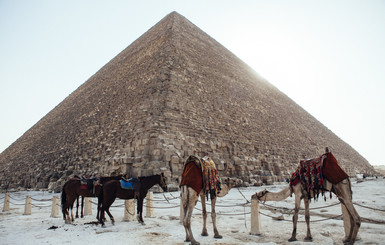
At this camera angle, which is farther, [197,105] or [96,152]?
[197,105]

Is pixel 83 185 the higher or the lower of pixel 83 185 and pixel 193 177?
the lower

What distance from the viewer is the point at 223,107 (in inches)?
477

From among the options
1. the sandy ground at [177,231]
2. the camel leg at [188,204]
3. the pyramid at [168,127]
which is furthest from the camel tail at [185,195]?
the pyramid at [168,127]

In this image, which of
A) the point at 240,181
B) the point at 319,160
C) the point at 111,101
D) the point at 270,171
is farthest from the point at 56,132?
the point at 319,160

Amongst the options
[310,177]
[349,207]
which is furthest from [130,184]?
[349,207]

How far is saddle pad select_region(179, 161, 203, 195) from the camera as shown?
2900 mm

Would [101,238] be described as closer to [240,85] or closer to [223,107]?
[223,107]

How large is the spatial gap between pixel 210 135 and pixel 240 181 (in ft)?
6.91

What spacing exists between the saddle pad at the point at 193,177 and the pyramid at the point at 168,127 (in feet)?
13.7

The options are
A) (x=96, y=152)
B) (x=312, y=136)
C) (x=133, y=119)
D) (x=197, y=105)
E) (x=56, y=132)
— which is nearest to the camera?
(x=133, y=119)

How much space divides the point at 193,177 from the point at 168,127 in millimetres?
5255

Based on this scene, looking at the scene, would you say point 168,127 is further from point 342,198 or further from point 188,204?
point 342,198

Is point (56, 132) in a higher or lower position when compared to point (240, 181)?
higher

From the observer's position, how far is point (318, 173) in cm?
270
